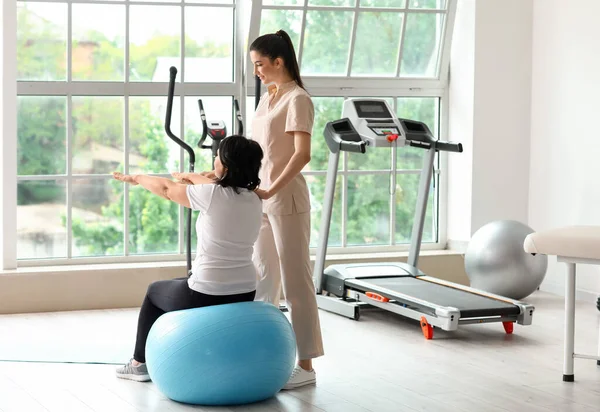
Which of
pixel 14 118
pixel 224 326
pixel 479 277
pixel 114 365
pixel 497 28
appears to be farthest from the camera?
pixel 497 28

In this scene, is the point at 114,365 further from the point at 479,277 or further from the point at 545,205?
the point at 545,205

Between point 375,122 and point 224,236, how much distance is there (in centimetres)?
221

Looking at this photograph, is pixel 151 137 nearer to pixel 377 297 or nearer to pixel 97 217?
pixel 97 217

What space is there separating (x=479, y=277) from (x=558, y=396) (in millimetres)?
2119

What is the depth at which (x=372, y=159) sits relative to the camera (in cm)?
686

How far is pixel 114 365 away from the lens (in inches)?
177

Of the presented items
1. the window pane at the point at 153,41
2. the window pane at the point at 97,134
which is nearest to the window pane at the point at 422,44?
the window pane at the point at 153,41

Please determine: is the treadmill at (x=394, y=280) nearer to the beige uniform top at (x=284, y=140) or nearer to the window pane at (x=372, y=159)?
the window pane at (x=372, y=159)

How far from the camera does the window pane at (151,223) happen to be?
20.7 ft

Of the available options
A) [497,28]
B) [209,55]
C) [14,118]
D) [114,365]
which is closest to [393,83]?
[497,28]

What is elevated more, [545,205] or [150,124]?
[150,124]

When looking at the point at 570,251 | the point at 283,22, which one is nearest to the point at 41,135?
the point at 283,22

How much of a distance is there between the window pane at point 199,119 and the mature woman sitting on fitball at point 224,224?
96.3 inches

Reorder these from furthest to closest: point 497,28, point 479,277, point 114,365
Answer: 1. point 497,28
2. point 479,277
3. point 114,365
